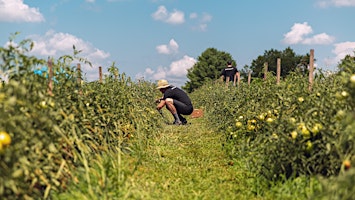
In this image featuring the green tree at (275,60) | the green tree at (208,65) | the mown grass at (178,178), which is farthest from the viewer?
the green tree at (208,65)

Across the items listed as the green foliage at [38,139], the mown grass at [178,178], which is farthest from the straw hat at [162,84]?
the green foliage at [38,139]

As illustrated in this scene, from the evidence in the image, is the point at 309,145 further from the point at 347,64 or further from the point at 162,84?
the point at 162,84

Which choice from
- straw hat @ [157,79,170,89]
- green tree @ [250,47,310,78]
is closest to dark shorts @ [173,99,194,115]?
straw hat @ [157,79,170,89]

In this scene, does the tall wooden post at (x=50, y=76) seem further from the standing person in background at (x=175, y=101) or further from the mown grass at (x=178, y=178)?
the standing person in background at (x=175, y=101)

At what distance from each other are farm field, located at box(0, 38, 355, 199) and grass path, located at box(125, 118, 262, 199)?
14 millimetres

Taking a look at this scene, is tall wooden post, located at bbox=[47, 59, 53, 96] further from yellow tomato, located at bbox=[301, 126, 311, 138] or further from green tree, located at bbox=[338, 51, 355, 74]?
green tree, located at bbox=[338, 51, 355, 74]

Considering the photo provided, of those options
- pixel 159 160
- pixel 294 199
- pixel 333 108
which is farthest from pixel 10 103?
pixel 159 160

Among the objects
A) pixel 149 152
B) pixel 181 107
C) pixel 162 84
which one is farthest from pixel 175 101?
pixel 149 152

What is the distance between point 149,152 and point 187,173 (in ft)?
3.08

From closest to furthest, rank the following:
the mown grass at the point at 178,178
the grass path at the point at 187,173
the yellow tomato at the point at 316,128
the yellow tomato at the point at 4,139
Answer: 1. the yellow tomato at the point at 4,139
2. the mown grass at the point at 178,178
3. the yellow tomato at the point at 316,128
4. the grass path at the point at 187,173

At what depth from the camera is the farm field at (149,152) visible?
2.71 m

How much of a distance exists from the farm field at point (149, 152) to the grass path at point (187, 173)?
0.5 inches

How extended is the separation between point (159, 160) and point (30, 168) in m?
2.68

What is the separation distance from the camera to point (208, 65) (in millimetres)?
48750
